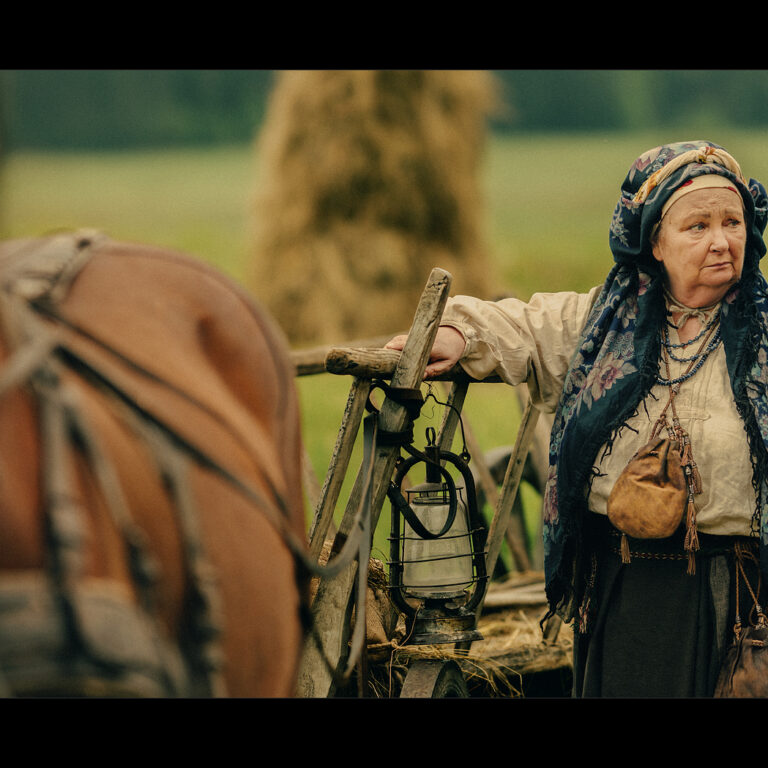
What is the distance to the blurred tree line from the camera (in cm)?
842

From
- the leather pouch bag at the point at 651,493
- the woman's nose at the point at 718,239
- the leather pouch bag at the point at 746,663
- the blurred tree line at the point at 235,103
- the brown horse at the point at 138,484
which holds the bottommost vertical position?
the leather pouch bag at the point at 746,663

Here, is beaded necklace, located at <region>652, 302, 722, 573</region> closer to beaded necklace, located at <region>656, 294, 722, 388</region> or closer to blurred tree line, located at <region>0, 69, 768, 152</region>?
beaded necklace, located at <region>656, 294, 722, 388</region>

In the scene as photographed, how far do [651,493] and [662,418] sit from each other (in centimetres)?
15

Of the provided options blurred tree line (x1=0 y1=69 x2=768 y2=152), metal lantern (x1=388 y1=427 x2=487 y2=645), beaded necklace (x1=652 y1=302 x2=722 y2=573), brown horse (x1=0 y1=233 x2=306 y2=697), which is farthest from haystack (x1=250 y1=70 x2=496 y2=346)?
brown horse (x1=0 y1=233 x2=306 y2=697)

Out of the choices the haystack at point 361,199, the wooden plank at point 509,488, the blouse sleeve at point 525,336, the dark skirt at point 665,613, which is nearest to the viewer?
the dark skirt at point 665,613

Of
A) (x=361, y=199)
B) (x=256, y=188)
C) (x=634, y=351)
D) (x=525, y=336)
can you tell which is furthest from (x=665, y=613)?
(x=256, y=188)

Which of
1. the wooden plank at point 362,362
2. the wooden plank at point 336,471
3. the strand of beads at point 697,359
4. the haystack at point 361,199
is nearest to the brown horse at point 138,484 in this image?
the wooden plank at point 362,362

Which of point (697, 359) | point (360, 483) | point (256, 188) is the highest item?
point (256, 188)

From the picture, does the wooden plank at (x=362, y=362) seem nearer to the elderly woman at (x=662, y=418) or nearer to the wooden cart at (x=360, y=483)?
the wooden cart at (x=360, y=483)

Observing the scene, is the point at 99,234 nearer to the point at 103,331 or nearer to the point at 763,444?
the point at 103,331

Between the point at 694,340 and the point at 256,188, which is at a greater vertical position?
the point at 256,188

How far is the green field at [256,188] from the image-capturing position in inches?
284

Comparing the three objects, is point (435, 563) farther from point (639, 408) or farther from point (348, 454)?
point (639, 408)

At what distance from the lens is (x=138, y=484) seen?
106 centimetres
